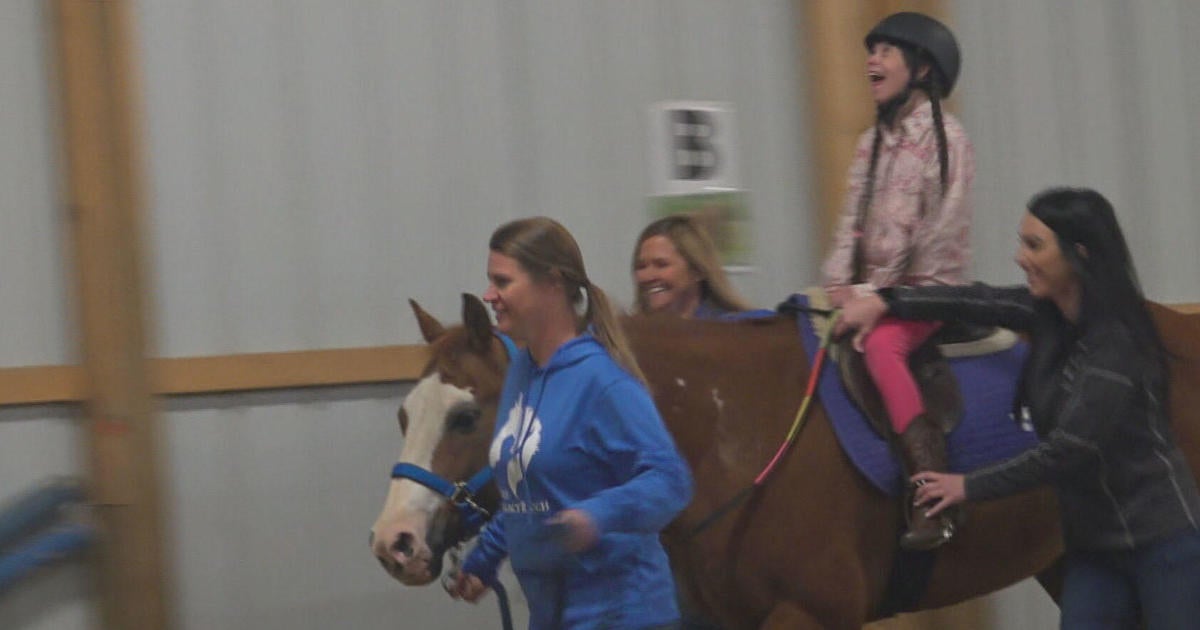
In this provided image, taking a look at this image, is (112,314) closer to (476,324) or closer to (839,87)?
(476,324)

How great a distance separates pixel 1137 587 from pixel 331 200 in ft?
10.3

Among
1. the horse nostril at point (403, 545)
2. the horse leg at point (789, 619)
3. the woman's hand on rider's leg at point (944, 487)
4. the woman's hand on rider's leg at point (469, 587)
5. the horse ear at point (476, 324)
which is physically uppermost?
the horse ear at point (476, 324)

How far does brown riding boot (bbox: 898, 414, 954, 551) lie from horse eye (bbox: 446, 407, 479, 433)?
117 centimetres

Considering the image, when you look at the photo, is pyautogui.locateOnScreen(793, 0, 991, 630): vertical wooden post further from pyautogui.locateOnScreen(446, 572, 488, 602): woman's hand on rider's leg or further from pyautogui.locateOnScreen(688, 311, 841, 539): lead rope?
pyautogui.locateOnScreen(446, 572, 488, 602): woman's hand on rider's leg

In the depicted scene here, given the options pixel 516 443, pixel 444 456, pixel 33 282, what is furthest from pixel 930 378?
pixel 33 282

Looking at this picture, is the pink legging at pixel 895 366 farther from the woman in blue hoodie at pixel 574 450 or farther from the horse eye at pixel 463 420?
the woman in blue hoodie at pixel 574 450

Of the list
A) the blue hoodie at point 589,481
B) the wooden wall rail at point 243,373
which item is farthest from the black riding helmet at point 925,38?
the blue hoodie at point 589,481

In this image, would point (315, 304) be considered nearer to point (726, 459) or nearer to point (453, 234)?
point (453, 234)

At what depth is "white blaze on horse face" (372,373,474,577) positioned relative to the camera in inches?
147

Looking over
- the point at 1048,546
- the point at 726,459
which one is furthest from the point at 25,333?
the point at 1048,546

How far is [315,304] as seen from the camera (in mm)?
5547

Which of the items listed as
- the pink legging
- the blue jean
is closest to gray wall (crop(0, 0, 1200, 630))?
the pink legging

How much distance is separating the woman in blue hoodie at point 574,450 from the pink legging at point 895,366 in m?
1.32

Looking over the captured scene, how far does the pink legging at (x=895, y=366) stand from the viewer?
4242 millimetres
